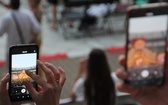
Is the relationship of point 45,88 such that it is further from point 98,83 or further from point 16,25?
point 16,25

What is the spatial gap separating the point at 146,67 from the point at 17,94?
1172mm

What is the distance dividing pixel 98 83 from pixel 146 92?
960 mm

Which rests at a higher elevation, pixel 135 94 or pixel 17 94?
pixel 17 94

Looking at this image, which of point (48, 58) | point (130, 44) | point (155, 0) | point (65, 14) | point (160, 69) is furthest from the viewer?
point (65, 14)

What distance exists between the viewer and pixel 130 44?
2.62 meters

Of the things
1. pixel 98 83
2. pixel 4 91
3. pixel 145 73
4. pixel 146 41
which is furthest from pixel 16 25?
pixel 4 91

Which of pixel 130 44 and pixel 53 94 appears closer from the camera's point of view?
pixel 53 94

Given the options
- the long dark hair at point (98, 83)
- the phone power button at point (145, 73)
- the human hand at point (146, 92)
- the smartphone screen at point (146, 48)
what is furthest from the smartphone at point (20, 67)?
the long dark hair at point (98, 83)

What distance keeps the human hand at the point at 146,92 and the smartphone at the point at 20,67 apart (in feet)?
1.70

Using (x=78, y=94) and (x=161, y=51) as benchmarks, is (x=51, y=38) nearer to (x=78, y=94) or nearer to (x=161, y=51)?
(x=78, y=94)


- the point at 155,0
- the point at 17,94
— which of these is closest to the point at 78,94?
the point at 17,94

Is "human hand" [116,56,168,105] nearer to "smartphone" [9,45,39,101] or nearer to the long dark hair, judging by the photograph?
"smartphone" [9,45,39,101]

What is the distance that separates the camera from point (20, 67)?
59.9 inches

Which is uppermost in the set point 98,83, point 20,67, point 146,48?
point 20,67
